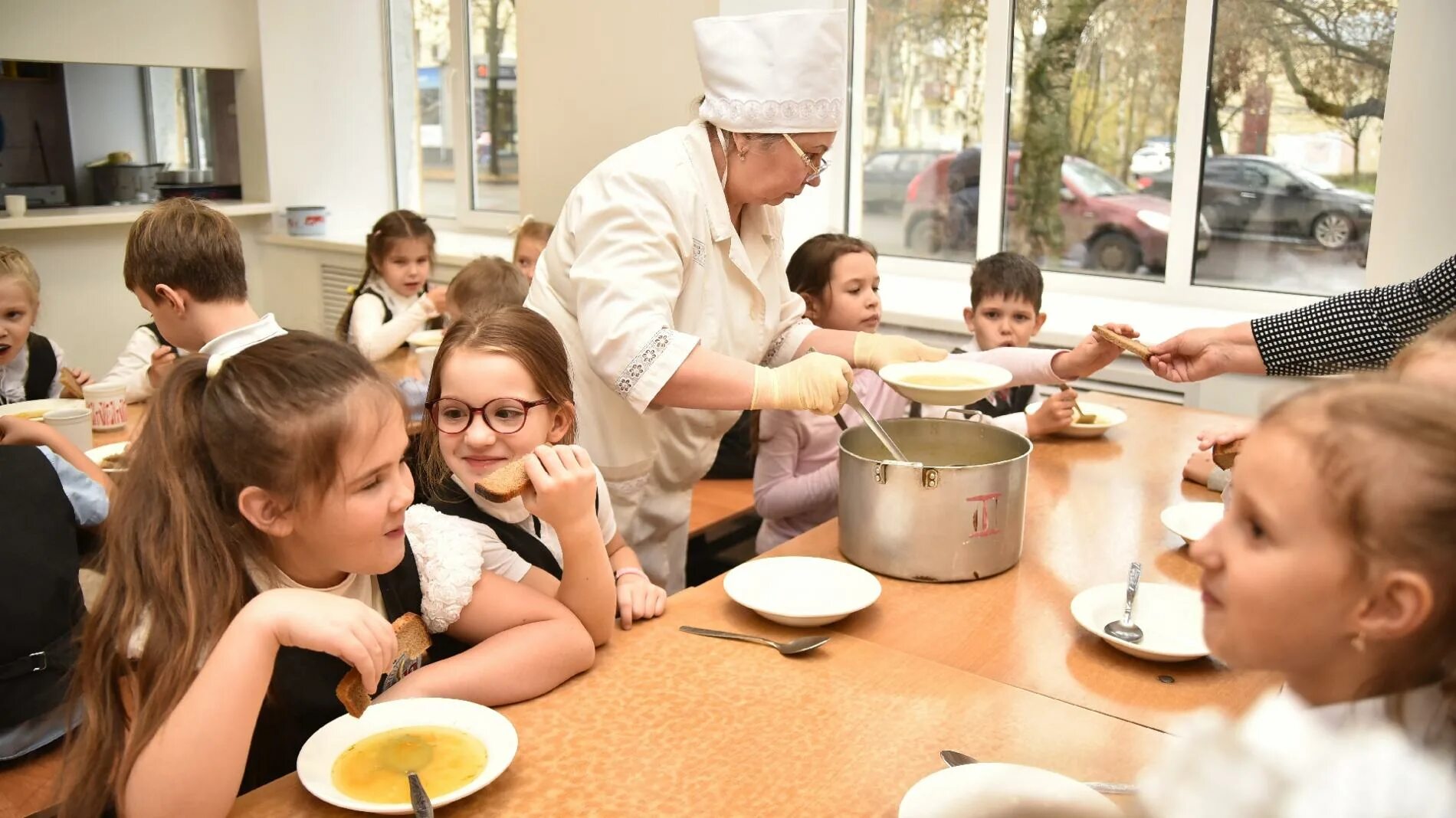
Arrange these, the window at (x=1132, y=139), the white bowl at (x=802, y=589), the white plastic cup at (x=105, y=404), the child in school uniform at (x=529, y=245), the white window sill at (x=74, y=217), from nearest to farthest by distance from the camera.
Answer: the white bowl at (x=802, y=589) → the white plastic cup at (x=105, y=404) → the window at (x=1132, y=139) → the child in school uniform at (x=529, y=245) → the white window sill at (x=74, y=217)

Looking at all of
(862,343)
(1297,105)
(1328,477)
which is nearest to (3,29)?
(862,343)

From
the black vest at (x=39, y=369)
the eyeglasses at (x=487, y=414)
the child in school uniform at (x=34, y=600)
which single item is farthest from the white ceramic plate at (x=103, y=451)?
the eyeglasses at (x=487, y=414)

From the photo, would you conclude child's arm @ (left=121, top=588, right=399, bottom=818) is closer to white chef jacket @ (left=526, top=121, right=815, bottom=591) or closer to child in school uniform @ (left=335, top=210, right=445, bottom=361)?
white chef jacket @ (left=526, top=121, right=815, bottom=591)

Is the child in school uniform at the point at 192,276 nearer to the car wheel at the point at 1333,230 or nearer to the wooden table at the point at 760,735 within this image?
the wooden table at the point at 760,735

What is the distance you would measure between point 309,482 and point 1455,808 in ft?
3.48

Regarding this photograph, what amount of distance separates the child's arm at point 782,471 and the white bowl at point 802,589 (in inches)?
25.0

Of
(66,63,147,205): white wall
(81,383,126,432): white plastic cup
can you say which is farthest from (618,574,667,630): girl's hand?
(66,63,147,205): white wall

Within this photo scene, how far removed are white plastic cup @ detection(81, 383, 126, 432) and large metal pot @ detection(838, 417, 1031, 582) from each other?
1.99 m

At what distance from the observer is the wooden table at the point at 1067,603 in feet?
4.45

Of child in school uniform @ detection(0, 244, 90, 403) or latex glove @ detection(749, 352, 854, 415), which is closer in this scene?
latex glove @ detection(749, 352, 854, 415)

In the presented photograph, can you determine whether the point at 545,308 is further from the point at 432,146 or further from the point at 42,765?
the point at 432,146

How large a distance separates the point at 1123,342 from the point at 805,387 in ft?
2.25

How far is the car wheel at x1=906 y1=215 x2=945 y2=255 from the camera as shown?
4.40 m

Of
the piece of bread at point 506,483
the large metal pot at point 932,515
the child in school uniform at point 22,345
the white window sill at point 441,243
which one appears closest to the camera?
the piece of bread at point 506,483
